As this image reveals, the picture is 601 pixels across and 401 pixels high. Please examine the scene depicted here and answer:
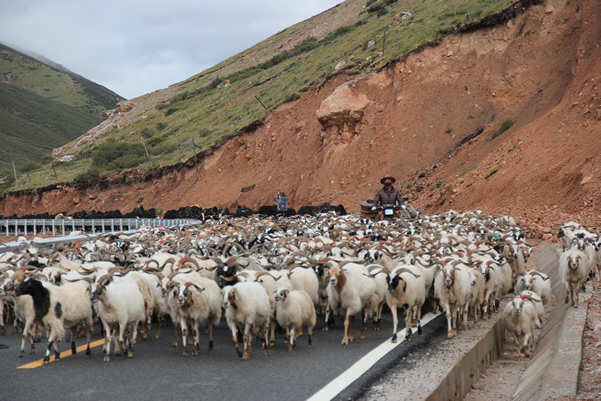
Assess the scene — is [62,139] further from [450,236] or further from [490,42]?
[450,236]

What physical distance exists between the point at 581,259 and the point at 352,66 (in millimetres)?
36935

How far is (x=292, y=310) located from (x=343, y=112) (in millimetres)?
34156

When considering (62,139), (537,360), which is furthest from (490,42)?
(62,139)

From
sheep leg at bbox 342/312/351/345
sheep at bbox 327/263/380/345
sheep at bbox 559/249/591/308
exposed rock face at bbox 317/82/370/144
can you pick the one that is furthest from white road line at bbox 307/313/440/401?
exposed rock face at bbox 317/82/370/144

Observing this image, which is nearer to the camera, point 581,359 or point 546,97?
point 581,359

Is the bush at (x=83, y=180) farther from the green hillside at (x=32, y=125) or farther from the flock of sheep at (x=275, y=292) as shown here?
the flock of sheep at (x=275, y=292)

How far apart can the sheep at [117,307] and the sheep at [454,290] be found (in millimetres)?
4872

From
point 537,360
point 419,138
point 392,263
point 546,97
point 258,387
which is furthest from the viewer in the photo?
Answer: point 419,138

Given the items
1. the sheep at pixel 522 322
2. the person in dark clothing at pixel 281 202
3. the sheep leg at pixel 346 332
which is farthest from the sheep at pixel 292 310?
the person in dark clothing at pixel 281 202

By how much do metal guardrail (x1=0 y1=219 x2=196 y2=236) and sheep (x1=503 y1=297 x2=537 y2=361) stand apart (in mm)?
28384

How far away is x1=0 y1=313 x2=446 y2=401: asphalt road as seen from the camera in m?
7.25

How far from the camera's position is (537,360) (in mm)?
8930

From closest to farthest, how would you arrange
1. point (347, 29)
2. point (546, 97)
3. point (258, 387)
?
1. point (258, 387)
2. point (546, 97)
3. point (347, 29)

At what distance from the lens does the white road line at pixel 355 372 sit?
7060 mm
